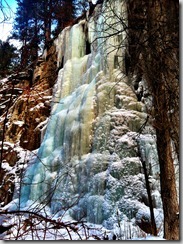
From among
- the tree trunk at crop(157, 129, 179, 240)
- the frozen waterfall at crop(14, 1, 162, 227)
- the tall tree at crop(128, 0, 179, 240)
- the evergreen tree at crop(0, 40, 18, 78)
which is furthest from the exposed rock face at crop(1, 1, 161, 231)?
the tree trunk at crop(157, 129, 179, 240)

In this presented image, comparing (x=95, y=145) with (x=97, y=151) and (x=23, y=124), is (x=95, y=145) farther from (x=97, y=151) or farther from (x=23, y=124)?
(x=23, y=124)

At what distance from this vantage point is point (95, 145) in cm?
371

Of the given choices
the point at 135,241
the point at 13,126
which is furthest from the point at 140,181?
the point at 13,126

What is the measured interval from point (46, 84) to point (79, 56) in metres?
0.83

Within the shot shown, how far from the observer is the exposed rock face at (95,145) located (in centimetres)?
316

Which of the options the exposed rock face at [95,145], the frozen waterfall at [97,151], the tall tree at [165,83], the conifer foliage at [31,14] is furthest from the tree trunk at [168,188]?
the conifer foliage at [31,14]

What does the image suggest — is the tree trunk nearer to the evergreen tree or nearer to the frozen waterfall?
the frozen waterfall

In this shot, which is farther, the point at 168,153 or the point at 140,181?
the point at 140,181

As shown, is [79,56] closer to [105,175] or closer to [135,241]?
[105,175]

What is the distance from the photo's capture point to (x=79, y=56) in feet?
19.3

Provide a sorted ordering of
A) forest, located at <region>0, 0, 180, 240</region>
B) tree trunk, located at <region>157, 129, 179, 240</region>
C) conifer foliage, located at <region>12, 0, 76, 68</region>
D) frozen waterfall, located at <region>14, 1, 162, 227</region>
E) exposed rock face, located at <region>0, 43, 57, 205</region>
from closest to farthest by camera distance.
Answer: tree trunk, located at <region>157, 129, 179, 240</region> < forest, located at <region>0, 0, 180, 240</region> < conifer foliage, located at <region>12, 0, 76, 68</region> < frozen waterfall, located at <region>14, 1, 162, 227</region> < exposed rock face, located at <region>0, 43, 57, 205</region>

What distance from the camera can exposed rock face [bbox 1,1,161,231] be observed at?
10.4 ft

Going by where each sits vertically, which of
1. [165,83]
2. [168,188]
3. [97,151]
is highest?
[165,83]

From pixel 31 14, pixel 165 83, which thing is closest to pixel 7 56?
pixel 165 83
